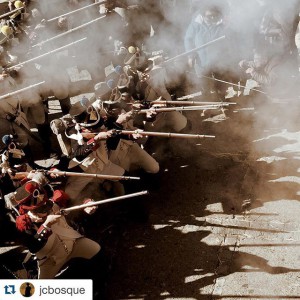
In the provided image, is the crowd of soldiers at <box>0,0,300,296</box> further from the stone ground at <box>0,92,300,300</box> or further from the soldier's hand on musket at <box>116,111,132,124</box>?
the stone ground at <box>0,92,300,300</box>

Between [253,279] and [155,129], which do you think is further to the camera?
[155,129]

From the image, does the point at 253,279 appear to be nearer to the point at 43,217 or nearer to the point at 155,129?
the point at 43,217

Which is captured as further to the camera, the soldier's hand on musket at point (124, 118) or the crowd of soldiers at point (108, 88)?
the soldier's hand on musket at point (124, 118)

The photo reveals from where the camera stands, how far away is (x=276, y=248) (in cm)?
489

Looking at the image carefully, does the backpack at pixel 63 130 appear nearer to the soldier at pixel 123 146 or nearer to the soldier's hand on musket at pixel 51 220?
the soldier at pixel 123 146

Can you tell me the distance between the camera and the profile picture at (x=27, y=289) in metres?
4.18

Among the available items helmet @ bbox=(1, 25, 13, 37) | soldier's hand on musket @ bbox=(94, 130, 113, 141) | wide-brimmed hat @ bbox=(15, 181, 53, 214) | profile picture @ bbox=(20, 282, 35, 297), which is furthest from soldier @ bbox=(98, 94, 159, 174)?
helmet @ bbox=(1, 25, 13, 37)

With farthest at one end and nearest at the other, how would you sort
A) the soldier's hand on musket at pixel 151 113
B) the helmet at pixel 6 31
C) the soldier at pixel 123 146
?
the helmet at pixel 6 31, the soldier's hand on musket at pixel 151 113, the soldier at pixel 123 146

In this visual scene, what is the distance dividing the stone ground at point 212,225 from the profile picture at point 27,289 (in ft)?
2.85

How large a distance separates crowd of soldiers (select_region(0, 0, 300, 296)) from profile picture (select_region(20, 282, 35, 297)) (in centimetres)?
20

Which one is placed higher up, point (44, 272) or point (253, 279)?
point (44, 272)

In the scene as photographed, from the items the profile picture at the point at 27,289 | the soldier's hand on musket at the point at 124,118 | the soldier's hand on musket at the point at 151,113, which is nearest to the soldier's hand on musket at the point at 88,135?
the soldier's hand on musket at the point at 124,118

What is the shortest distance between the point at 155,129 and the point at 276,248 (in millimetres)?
3063

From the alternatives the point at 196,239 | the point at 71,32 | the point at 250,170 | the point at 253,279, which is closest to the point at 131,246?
the point at 196,239
